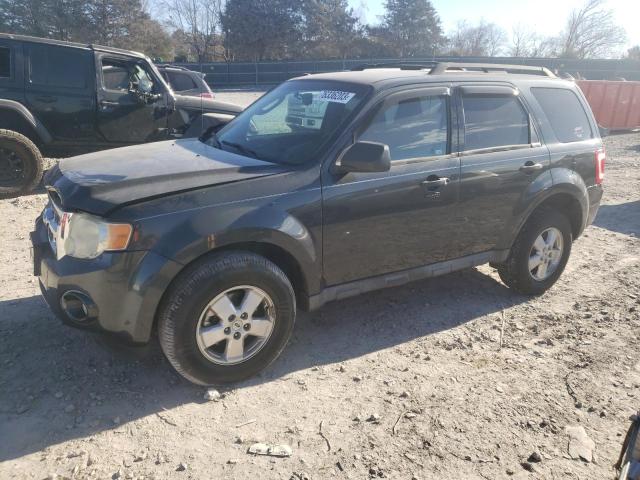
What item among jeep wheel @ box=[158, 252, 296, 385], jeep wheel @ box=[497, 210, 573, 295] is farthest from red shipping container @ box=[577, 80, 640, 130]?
jeep wheel @ box=[158, 252, 296, 385]

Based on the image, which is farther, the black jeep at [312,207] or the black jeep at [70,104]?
the black jeep at [70,104]

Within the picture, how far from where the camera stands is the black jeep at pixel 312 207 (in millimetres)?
2846

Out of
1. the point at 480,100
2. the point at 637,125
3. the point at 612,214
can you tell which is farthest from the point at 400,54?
the point at 480,100

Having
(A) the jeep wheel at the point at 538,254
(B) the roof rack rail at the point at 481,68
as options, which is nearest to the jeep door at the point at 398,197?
(B) the roof rack rail at the point at 481,68

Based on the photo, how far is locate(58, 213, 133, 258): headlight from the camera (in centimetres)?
275

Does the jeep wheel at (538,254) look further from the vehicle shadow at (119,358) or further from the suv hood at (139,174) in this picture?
the suv hood at (139,174)

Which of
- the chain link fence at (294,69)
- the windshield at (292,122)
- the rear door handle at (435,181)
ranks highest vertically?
the chain link fence at (294,69)

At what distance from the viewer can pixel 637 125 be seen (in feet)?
57.5

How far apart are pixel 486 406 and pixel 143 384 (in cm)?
208

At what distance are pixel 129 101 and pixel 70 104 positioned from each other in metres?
0.84

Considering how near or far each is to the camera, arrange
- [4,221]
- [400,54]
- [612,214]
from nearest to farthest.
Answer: [4,221]
[612,214]
[400,54]

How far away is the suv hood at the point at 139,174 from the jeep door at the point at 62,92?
4383mm

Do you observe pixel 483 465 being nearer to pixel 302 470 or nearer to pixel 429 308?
pixel 302 470

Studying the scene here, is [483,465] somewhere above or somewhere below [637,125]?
below
